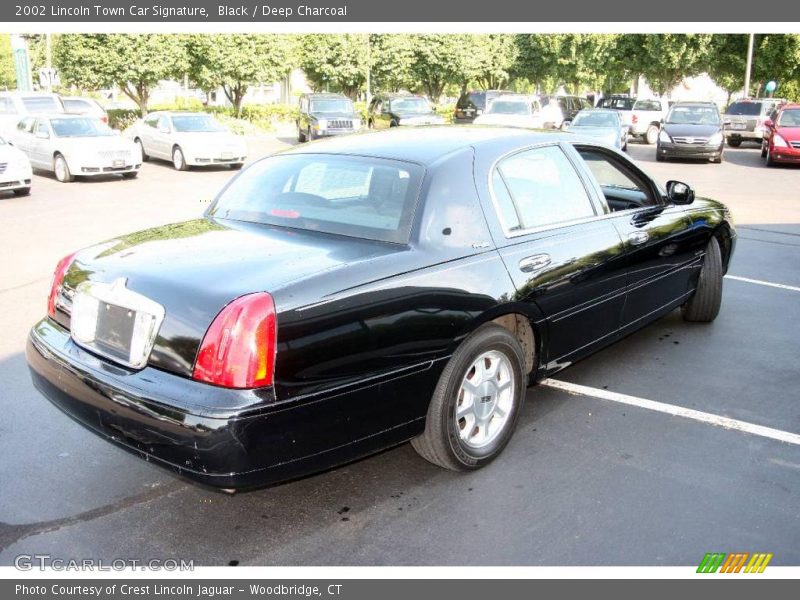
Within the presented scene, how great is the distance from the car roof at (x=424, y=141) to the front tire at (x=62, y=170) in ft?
46.5

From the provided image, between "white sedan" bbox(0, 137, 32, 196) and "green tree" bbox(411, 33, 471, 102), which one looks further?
"green tree" bbox(411, 33, 471, 102)

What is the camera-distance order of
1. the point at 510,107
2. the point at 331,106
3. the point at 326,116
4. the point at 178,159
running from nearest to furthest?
the point at 178,159, the point at 510,107, the point at 326,116, the point at 331,106

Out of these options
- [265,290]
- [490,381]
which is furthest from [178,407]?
[490,381]

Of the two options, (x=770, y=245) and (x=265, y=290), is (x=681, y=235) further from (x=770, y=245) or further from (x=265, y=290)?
(x=770, y=245)

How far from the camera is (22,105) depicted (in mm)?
21984

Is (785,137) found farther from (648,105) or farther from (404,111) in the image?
(404,111)

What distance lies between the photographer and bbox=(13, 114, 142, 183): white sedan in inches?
675

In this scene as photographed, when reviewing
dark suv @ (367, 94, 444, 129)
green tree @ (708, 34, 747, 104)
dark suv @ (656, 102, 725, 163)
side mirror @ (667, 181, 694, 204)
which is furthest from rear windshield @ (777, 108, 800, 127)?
green tree @ (708, 34, 747, 104)

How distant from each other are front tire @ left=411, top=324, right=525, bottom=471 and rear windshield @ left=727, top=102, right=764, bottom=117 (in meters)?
27.2

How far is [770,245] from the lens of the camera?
33.8 feet

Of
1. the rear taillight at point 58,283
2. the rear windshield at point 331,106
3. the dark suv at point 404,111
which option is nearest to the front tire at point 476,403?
the rear taillight at point 58,283

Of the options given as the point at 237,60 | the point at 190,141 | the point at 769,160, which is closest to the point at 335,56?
the point at 237,60

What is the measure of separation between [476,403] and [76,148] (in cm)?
1560

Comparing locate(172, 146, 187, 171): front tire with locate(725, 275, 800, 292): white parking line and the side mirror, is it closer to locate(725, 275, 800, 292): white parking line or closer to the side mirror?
locate(725, 275, 800, 292): white parking line
